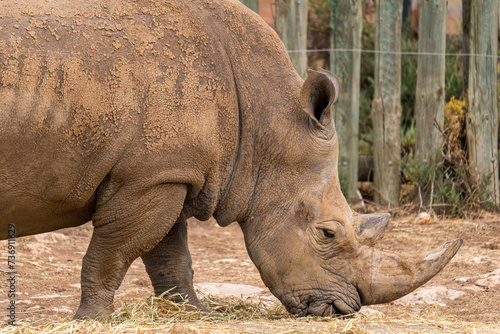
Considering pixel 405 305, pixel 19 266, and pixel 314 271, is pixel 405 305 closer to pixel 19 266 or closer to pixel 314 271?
pixel 314 271

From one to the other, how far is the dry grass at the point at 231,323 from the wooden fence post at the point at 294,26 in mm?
3849

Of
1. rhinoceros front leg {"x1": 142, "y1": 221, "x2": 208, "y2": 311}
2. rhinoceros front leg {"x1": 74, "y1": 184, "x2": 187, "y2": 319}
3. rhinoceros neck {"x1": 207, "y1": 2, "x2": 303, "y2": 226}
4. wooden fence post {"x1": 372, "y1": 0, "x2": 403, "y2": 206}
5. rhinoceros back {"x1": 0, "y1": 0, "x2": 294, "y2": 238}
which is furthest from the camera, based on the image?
wooden fence post {"x1": 372, "y1": 0, "x2": 403, "y2": 206}

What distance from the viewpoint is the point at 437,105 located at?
825 centimetres

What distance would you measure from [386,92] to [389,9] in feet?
3.11

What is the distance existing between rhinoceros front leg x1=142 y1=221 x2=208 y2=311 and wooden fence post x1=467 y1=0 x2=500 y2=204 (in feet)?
15.3

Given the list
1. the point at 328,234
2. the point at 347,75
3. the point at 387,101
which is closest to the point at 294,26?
the point at 347,75

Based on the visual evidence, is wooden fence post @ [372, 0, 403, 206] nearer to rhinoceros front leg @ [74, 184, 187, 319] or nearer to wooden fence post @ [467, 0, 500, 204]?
wooden fence post @ [467, 0, 500, 204]

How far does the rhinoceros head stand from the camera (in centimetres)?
415

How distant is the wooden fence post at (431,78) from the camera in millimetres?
8156

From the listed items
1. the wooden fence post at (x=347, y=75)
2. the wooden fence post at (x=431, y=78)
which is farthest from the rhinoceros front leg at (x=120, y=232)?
the wooden fence post at (x=431, y=78)

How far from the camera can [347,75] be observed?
27.6ft

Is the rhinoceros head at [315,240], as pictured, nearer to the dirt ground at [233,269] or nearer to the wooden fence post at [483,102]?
the dirt ground at [233,269]

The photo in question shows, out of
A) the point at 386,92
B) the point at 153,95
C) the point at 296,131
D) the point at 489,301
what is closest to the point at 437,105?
the point at 386,92

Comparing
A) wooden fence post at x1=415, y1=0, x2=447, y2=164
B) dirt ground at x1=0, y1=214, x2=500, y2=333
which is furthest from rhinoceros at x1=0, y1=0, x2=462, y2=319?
wooden fence post at x1=415, y1=0, x2=447, y2=164
